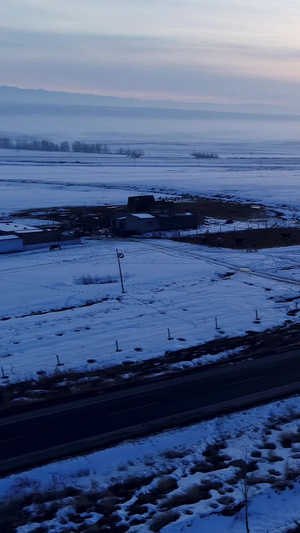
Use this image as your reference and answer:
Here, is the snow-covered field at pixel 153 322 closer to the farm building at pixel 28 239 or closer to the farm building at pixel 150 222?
the farm building at pixel 28 239

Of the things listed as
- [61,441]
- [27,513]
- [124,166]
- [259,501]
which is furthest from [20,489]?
[124,166]

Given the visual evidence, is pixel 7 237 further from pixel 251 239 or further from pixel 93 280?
pixel 251 239

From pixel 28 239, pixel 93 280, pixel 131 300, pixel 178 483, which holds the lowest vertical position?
pixel 178 483

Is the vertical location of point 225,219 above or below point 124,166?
below

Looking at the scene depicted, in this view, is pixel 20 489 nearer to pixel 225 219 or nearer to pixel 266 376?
pixel 266 376

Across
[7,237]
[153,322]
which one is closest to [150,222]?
[7,237]

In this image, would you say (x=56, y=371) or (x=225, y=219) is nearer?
(x=56, y=371)
